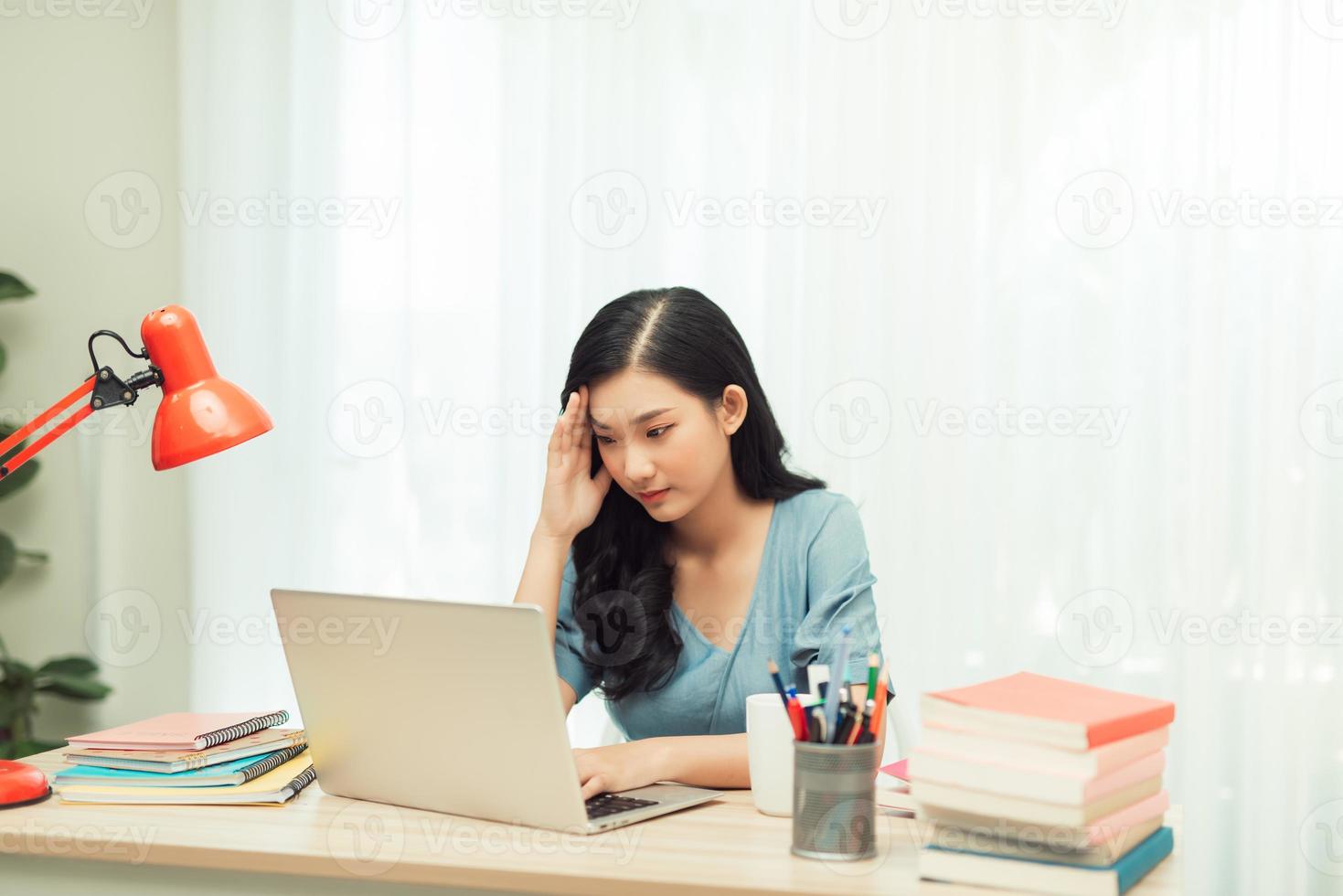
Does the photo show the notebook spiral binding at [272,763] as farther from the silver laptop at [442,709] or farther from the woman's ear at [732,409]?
the woman's ear at [732,409]

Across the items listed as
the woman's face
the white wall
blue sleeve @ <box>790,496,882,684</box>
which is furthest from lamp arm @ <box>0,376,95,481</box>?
the white wall

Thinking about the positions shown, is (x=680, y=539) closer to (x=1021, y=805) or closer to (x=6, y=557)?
(x=1021, y=805)

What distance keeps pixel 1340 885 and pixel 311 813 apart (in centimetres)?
211

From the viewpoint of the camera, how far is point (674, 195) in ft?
8.75

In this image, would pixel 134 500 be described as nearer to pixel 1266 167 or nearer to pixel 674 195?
pixel 674 195

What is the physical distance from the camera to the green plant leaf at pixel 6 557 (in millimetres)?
2744
